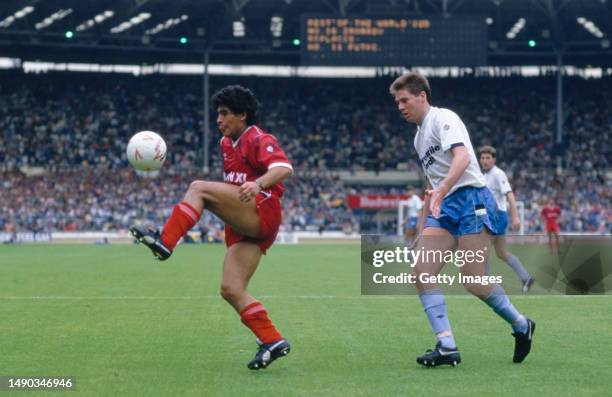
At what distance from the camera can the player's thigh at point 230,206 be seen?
672 centimetres

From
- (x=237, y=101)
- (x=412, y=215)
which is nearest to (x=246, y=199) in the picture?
(x=237, y=101)

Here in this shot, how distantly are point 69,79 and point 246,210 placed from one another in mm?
50568

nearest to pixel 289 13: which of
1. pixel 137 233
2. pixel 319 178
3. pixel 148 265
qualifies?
pixel 319 178

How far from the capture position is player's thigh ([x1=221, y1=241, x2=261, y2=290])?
7188 millimetres

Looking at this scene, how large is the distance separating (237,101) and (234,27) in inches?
1783

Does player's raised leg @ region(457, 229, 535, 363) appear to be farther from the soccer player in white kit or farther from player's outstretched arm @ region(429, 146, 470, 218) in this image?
player's outstretched arm @ region(429, 146, 470, 218)

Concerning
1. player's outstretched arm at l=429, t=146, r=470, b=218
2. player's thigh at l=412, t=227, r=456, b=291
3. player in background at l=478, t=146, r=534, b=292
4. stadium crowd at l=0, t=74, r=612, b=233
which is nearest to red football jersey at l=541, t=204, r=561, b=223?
player in background at l=478, t=146, r=534, b=292

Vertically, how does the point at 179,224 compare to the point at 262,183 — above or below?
below

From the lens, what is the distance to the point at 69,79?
2174 inches

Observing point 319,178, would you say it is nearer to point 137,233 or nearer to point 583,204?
point 583,204

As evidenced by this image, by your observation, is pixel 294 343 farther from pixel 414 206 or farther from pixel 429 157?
pixel 414 206

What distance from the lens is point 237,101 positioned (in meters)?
7.20

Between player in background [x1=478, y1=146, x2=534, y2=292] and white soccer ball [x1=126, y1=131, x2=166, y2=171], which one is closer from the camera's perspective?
white soccer ball [x1=126, y1=131, x2=166, y2=171]

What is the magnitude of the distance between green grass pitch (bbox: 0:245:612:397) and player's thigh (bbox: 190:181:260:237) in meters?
1.07
